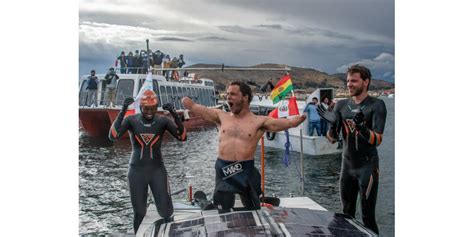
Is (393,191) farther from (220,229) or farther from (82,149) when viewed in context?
(82,149)

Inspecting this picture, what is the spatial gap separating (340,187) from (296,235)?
1.29 meters

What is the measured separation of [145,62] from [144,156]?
823mm

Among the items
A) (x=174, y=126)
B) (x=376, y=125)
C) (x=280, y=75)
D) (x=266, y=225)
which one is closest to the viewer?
(x=266, y=225)

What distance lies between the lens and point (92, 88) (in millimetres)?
4328

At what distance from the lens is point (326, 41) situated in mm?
4254

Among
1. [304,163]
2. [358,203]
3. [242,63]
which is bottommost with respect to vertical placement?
[358,203]

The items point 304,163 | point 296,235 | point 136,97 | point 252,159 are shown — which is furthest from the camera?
point 304,163

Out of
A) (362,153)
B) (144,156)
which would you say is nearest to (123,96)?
(144,156)

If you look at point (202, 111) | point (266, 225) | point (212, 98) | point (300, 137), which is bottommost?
point (266, 225)

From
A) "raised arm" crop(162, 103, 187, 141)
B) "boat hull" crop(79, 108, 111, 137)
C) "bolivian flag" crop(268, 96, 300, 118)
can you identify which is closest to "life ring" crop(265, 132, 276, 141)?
"bolivian flag" crop(268, 96, 300, 118)

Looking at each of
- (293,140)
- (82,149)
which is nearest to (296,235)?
(293,140)

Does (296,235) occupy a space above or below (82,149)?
below

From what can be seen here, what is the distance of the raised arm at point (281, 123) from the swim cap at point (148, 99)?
94cm

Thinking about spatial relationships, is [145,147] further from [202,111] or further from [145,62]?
[145,62]
